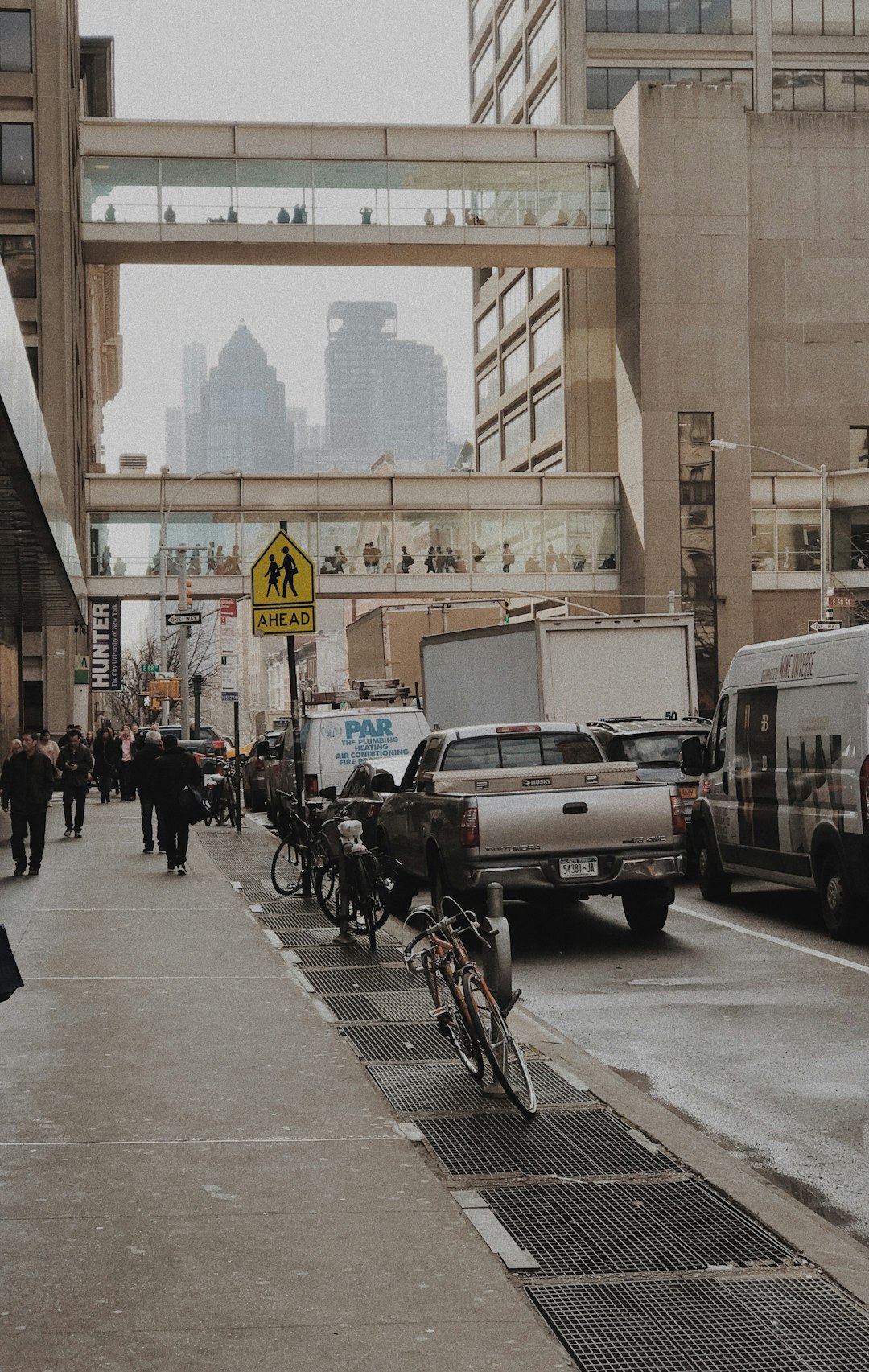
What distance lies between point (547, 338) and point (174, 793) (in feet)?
218

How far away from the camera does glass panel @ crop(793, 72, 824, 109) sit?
84750mm

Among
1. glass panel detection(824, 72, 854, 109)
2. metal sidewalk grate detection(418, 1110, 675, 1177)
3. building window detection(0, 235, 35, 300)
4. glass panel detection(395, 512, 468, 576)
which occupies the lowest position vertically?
metal sidewalk grate detection(418, 1110, 675, 1177)

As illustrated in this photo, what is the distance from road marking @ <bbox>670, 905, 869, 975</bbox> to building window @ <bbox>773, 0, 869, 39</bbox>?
3067 inches

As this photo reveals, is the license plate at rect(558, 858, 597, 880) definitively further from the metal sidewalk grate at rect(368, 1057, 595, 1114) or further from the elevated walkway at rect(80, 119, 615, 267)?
the elevated walkway at rect(80, 119, 615, 267)

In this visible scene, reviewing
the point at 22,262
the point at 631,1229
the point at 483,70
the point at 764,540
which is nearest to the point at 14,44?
the point at 22,262

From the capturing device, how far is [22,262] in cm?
5975

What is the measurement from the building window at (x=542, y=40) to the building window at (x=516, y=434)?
57.7 feet

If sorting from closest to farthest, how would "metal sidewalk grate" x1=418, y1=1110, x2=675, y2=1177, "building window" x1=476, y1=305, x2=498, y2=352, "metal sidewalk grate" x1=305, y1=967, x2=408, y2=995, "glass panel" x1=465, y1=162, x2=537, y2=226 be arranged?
"metal sidewalk grate" x1=418, y1=1110, x2=675, y2=1177 → "metal sidewalk grate" x1=305, y1=967, x2=408, y2=995 → "glass panel" x1=465, y1=162, x2=537, y2=226 → "building window" x1=476, y1=305, x2=498, y2=352

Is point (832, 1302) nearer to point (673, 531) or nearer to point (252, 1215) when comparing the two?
point (252, 1215)

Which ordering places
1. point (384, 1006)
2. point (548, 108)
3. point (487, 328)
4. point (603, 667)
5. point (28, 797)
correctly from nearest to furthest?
point (384, 1006), point (28, 797), point (603, 667), point (548, 108), point (487, 328)

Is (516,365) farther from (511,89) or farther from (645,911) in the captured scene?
(645,911)

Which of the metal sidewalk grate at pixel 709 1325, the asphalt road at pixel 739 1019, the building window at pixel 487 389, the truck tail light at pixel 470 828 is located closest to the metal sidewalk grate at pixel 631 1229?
the metal sidewalk grate at pixel 709 1325

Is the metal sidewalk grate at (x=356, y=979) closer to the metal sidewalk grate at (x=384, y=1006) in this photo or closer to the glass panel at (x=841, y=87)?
the metal sidewalk grate at (x=384, y=1006)

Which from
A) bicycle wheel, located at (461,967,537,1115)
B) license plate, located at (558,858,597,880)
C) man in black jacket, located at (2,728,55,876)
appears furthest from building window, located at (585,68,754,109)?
bicycle wheel, located at (461,967,537,1115)
